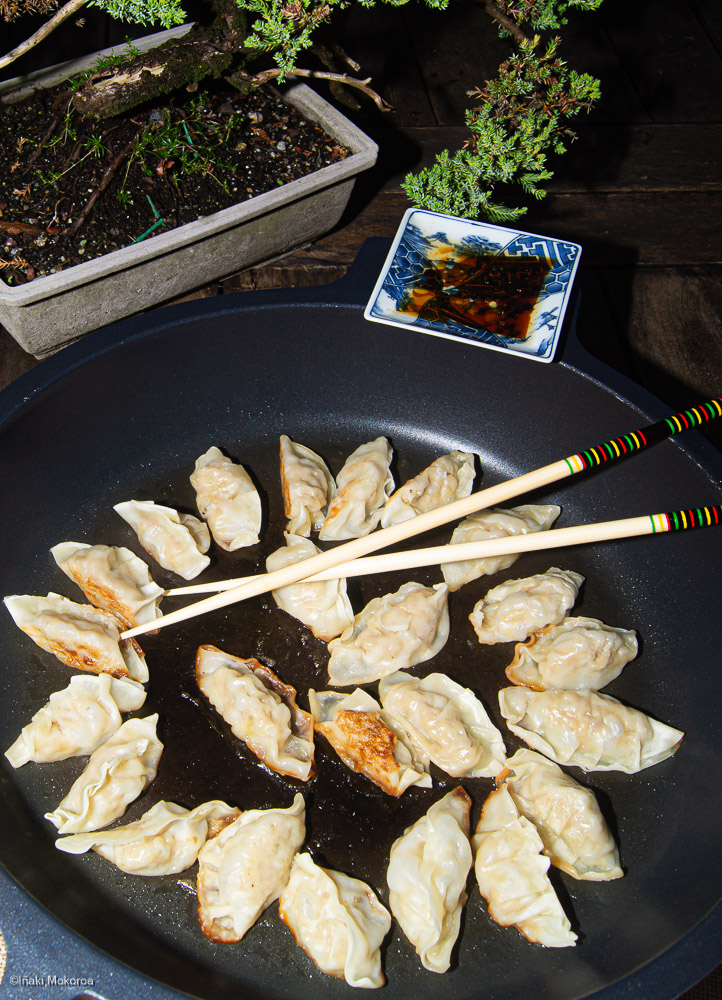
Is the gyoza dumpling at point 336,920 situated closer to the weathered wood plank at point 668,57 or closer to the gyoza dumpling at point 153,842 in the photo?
the gyoza dumpling at point 153,842

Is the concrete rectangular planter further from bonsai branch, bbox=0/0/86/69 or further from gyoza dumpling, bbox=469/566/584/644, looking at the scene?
gyoza dumpling, bbox=469/566/584/644

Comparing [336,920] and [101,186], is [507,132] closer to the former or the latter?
[101,186]

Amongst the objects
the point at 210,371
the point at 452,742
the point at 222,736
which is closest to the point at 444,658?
the point at 452,742

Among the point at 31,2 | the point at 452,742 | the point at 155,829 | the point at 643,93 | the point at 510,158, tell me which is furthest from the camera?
the point at 643,93

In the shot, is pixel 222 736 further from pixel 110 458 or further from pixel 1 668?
pixel 110 458

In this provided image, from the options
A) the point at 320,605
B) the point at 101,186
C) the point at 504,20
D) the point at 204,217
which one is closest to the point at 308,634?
the point at 320,605
